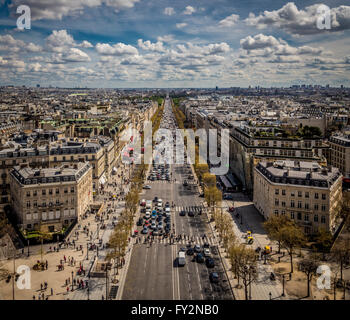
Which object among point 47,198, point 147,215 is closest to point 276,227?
point 147,215

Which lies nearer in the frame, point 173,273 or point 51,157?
point 173,273

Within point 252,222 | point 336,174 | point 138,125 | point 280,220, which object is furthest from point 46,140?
point 138,125

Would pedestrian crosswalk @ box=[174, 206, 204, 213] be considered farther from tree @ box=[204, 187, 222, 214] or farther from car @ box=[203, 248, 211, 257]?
car @ box=[203, 248, 211, 257]

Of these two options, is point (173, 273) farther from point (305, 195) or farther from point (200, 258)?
point (305, 195)

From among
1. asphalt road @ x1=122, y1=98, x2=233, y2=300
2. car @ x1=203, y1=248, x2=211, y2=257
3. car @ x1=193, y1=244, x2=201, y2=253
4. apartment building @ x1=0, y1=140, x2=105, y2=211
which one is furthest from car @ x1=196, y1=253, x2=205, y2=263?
apartment building @ x1=0, y1=140, x2=105, y2=211

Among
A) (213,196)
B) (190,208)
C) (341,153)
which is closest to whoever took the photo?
(213,196)
